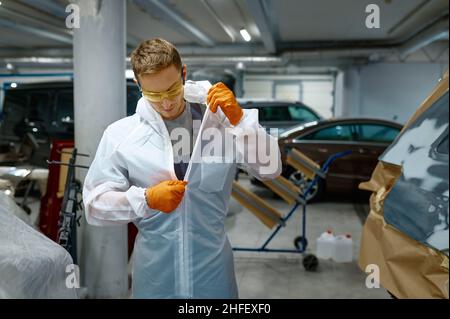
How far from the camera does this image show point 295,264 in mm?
3414

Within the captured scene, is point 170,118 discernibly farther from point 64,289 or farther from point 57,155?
point 57,155

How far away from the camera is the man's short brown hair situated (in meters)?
1.09

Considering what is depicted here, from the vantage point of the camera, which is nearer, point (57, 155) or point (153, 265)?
point (153, 265)

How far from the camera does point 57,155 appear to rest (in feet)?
6.01

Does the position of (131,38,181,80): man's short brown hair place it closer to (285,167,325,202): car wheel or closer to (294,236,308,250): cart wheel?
(294,236,308,250): cart wheel

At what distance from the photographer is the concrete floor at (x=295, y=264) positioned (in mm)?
2705

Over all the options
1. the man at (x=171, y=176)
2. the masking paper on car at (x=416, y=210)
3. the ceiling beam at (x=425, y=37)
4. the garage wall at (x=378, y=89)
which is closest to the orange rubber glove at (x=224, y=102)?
the man at (x=171, y=176)

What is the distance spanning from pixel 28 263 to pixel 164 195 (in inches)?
16.2

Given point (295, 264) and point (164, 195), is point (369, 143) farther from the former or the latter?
point (164, 195)

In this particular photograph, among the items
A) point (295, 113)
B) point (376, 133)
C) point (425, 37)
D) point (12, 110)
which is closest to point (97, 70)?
point (12, 110)

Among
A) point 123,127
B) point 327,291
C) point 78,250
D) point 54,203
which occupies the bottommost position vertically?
point 327,291

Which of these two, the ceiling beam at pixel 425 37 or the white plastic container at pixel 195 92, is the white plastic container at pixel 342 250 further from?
the white plastic container at pixel 195 92
